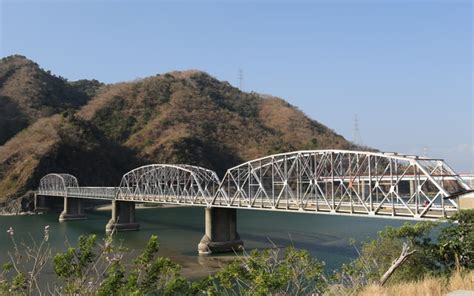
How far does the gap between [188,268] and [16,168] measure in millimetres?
105623

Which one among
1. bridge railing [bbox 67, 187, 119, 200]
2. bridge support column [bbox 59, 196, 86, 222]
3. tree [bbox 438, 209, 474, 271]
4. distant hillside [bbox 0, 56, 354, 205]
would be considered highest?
distant hillside [bbox 0, 56, 354, 205]

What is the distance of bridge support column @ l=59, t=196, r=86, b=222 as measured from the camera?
311ft

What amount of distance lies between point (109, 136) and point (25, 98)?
116 ft

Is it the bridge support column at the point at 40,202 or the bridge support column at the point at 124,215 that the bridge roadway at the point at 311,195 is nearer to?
the bridge support column at the point at 124,215

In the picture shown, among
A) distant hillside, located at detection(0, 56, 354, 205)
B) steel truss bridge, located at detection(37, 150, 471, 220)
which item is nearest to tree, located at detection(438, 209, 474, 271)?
steel truss bridge, located at detection(37, 150, 471, 220)

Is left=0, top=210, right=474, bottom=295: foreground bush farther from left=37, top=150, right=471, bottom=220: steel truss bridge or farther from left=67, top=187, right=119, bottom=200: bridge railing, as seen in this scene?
left=67, top=187, right=119, bottom=200: bridge railing

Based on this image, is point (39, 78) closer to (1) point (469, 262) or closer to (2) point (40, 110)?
(2) point (40, 110)

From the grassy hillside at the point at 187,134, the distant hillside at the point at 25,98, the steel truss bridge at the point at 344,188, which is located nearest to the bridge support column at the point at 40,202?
the steel truss bridge at the point at 344,188

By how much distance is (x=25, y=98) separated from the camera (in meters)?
172

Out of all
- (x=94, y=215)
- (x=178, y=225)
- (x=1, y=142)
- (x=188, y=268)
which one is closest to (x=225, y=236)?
(x=188, y=268)

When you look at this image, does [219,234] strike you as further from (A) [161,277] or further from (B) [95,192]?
(B) [95,192]

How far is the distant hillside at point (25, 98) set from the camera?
15689 cm

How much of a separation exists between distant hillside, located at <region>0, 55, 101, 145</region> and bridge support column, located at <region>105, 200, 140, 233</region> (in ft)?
300

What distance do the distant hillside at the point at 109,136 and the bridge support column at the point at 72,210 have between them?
26.3 meters
